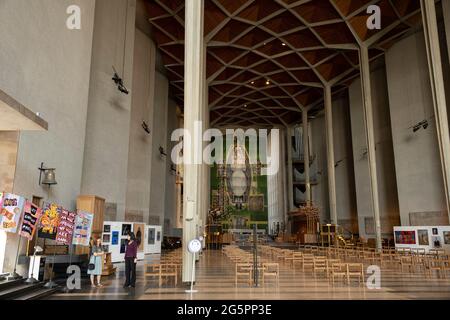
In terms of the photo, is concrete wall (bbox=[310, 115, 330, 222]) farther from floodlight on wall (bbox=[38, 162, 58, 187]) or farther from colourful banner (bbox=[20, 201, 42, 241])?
colourful banner (bbox=[20, 201, 42, 241])

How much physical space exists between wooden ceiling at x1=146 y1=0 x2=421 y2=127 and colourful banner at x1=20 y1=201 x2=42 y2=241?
15.1 m

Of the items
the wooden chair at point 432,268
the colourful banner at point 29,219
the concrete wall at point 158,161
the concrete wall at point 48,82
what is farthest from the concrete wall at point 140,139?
the wooden chair at point 432,268

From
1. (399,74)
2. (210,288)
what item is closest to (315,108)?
(399,74)

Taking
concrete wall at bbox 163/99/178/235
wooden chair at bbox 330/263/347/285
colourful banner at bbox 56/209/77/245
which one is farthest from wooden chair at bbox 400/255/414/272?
concrete wall at bbox 163/99/178/235

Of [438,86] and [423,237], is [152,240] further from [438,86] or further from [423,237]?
[438,86]

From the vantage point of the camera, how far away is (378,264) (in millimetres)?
13055

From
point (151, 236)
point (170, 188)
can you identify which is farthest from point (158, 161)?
point (151, 236)

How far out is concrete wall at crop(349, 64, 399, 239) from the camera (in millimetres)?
21875

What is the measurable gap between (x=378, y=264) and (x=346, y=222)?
14.8 m

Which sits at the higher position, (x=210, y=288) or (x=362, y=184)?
(x=362, y=184)

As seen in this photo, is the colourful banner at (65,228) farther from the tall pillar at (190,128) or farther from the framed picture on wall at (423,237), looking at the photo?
the framed picture on wall at (423,237)

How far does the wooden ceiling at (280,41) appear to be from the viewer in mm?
19547

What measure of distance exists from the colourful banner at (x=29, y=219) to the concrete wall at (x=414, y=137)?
58.3 ft
